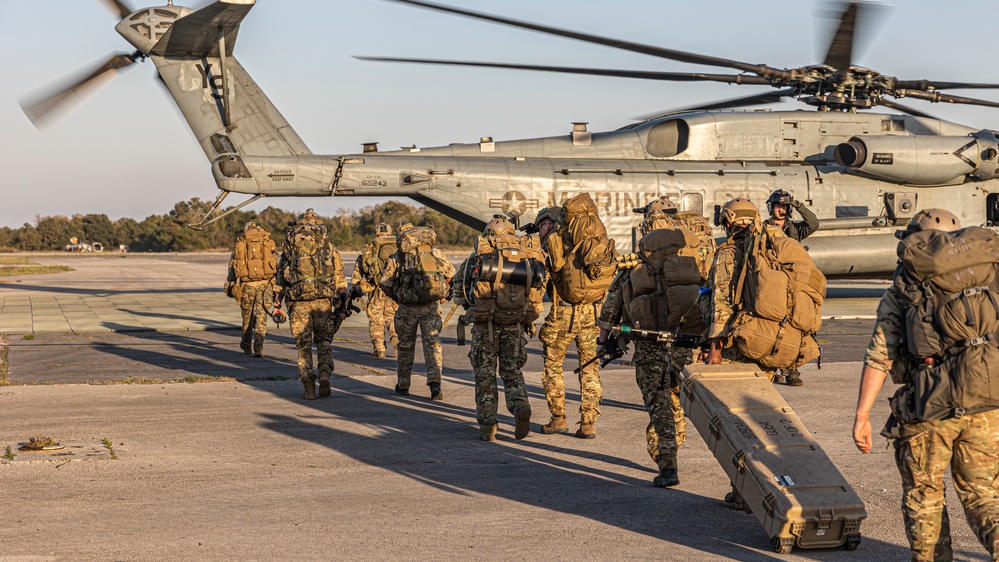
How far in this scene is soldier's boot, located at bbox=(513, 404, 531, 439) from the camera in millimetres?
8336

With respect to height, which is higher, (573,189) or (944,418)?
(573,189)

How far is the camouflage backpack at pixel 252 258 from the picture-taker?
14.6 metres

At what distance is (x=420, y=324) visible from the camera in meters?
10.5

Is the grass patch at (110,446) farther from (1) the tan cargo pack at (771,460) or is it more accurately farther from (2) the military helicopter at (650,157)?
(2) the military helicopter at (650,157)

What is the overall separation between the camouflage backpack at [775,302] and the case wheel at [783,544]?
1.37 meters

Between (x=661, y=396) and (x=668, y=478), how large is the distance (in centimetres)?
59

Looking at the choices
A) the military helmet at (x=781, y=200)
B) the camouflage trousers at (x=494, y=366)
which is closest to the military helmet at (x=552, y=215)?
the camouflage trousers at (x=494, y=366)

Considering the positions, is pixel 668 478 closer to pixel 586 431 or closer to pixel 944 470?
pixel 586 431

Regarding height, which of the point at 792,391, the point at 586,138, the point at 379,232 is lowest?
the point at 792,391

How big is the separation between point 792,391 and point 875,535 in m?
5.33

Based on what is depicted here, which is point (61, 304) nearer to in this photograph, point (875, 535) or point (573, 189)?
point (573, 189)

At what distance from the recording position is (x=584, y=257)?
8.61 m

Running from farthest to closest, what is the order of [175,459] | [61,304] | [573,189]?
[61,304]
[573,189]
[175,459]

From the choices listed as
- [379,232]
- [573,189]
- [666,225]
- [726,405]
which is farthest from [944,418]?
[573,189]
